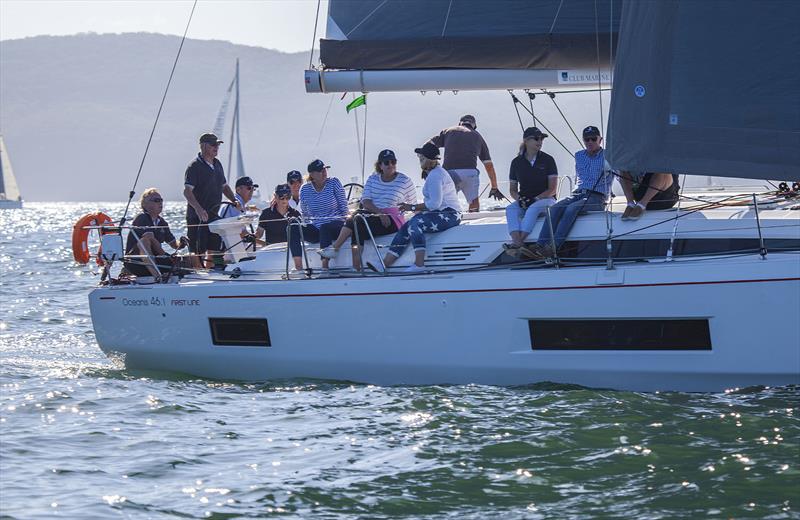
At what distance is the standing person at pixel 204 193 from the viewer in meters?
9.84

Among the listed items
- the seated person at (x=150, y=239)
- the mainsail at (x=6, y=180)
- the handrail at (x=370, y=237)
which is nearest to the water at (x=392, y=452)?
the handrail at (x=370, y=237)

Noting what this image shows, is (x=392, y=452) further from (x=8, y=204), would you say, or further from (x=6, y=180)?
(x=8, y=204)

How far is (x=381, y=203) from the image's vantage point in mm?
8828

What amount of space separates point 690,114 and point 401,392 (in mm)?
2769

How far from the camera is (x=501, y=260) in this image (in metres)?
8.19

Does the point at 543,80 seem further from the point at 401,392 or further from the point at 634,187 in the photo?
the point at 401,392

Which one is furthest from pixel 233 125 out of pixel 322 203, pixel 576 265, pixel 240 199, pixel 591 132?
pixel 576 265

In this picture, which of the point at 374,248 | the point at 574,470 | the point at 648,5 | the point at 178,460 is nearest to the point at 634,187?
the point at 648,5

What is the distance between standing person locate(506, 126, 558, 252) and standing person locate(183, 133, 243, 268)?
283 centimetres

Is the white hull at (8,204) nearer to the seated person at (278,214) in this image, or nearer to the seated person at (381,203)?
the seated person at (278,214)

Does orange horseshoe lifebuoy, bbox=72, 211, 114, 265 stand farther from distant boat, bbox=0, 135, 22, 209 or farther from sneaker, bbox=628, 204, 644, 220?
distant boat, bbox=0, 135, 22, 209

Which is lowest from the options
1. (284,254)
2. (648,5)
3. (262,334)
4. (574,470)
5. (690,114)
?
(574,470)

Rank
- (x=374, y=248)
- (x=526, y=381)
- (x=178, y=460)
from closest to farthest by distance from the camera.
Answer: (x=178, y=460)
(x=526, y=381)
(x=374, y=248)

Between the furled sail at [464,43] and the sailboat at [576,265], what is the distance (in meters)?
0.01
